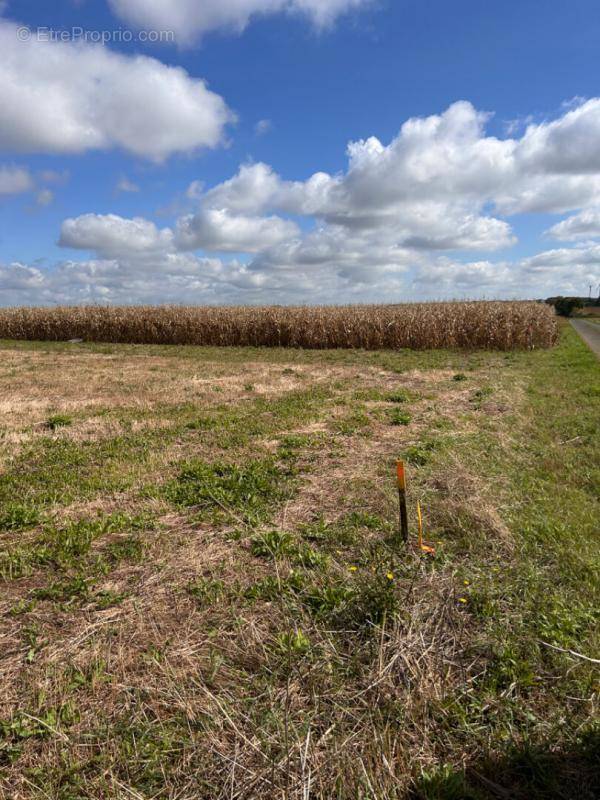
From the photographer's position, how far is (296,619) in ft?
10.2

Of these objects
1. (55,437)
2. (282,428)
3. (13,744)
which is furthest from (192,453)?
(13,744)

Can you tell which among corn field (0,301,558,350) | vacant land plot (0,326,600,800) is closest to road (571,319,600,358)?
corn field (0,301,558,350)

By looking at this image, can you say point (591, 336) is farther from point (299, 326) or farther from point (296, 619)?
point (296, 619)

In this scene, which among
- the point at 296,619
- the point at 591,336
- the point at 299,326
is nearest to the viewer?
the point at 296,619

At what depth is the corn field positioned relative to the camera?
22.5m

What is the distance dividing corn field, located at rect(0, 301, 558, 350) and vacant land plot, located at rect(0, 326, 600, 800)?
54.0ft

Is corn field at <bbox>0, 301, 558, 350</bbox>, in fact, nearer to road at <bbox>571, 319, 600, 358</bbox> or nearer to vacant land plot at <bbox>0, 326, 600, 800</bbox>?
road at <bbox>571, 319, 600, 358</bbox>

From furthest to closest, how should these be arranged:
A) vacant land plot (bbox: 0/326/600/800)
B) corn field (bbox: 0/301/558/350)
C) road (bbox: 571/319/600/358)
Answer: corn field (bbox: 0/301/558/350) → road (bbox: 571/319/600/358) → vacant land plot (bbox: 0/326/600/800)

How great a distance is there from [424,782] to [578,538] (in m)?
2.80

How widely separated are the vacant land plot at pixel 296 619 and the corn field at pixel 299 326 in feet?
54.0

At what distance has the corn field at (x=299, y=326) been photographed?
2253 cm

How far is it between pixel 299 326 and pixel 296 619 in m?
22.9

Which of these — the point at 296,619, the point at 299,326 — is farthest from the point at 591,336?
the point at 296,619

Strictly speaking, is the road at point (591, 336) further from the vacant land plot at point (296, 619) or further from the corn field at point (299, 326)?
the vacant land plot at point (296, 619)
